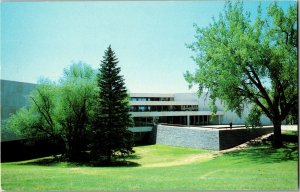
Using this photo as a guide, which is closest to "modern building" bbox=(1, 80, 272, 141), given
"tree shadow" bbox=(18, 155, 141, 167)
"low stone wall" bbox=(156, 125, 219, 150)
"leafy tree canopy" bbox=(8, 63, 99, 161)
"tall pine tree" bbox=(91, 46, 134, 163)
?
"leafy tree canopy" bbox=(8, 63, 99, 161)

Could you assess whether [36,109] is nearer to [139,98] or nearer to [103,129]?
[103,129]

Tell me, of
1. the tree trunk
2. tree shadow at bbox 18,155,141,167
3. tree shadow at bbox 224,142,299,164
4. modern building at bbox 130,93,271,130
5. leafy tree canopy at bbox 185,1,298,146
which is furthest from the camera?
modern building at bbox 130,93,271,130

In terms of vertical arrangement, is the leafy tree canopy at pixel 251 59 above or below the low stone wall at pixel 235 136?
above

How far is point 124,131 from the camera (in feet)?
79.5

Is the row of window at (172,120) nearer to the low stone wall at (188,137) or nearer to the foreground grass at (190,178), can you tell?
the low stone wall at (188,137)

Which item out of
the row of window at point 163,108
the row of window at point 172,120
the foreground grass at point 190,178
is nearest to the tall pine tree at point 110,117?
the foreground grass at point 190,178

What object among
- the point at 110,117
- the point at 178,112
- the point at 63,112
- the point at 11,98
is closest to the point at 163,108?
the point at 178,112

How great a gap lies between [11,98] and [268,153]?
17.5 m

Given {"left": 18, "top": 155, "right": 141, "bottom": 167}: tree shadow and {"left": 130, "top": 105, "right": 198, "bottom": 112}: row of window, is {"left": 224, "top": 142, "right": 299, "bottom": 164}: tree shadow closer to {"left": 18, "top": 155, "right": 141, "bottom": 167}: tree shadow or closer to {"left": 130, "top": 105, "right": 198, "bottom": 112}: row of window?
{"left": 18, "top": 155, "right": 141, "bottom": 167}: tree shadow

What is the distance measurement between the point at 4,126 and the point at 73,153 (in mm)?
5195

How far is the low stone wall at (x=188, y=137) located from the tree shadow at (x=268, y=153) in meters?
3.15

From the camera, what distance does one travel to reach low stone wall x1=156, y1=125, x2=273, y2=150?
88.3 feet

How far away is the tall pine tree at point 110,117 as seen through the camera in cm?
2358

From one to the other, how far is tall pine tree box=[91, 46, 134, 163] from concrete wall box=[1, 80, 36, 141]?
5333 millimetres
